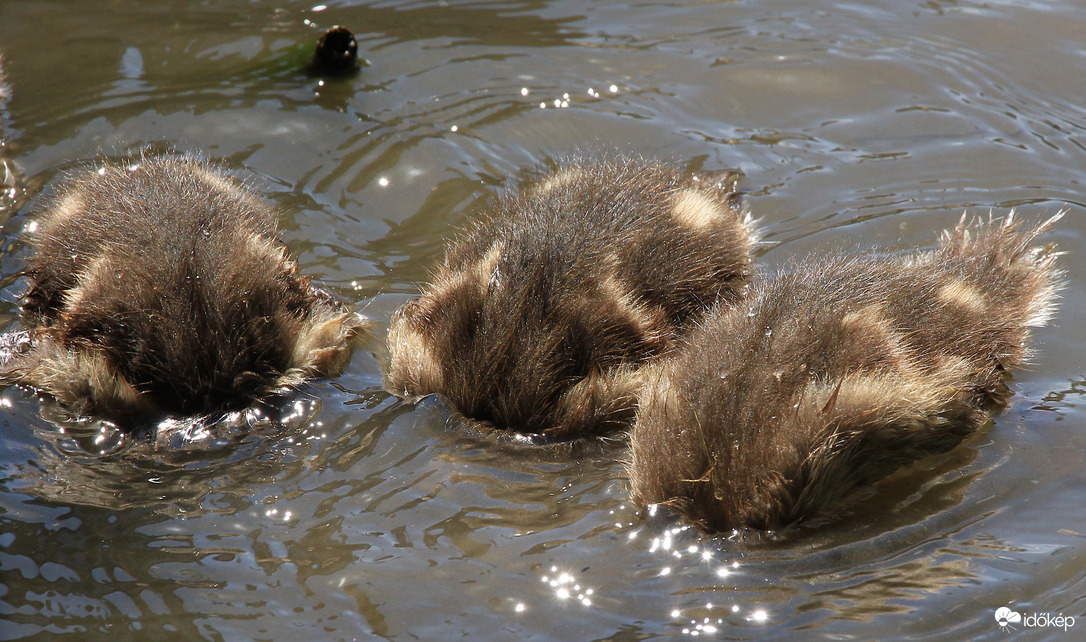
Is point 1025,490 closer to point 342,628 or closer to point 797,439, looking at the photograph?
point 797,439

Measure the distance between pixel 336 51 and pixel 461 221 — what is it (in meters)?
Answer: 1.39

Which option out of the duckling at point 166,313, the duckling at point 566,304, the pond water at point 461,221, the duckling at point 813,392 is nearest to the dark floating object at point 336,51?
the pond water at point 461,221

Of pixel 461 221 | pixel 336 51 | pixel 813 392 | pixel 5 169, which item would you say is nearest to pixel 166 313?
pixel 461 221

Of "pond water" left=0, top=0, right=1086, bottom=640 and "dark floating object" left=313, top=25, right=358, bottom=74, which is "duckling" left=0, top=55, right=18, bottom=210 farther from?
"dark floating object" left=313, top=25, right=358, bottom=74

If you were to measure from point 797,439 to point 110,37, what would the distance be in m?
4.75

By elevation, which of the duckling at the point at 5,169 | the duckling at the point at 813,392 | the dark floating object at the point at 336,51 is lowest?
the duckling at the point at 813,392

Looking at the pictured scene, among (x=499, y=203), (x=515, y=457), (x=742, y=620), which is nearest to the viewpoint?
(x=742, y=620)

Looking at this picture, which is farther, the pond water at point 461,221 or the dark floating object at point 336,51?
the dark floating object at point 336,51

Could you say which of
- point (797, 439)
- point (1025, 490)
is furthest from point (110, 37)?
point (1025, 490)

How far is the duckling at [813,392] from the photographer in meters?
2.78

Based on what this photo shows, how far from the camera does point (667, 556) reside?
275 centimetres

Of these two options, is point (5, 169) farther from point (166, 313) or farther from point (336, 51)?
point (166, 313)

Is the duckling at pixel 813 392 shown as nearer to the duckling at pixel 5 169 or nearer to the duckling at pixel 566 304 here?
the duckling at pixel 566 304

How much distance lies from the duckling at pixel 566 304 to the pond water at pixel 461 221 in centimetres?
16
